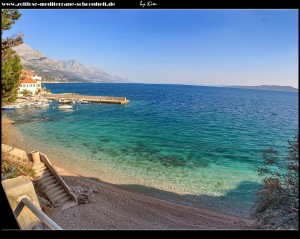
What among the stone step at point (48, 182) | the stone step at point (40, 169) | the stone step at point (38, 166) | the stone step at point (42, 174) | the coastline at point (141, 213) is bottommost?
the coastline at point (141, 213)

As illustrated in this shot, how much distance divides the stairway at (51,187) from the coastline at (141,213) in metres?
0.79

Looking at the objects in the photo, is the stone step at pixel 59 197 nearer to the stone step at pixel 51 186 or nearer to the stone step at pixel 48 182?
the stone step at pixel 51 186

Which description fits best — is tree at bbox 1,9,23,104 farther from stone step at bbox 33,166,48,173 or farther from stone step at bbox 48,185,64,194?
stone step at bbox 48,185,64,194

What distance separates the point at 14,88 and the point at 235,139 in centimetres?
2898

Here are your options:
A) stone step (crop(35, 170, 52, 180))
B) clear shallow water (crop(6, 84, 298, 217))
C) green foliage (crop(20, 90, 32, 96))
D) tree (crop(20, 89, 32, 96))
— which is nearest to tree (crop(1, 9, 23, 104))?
stone step (crop(35, 170, 52, 180))

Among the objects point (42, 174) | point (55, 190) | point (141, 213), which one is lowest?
point (141, 213)

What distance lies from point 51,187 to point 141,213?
5.80 metres

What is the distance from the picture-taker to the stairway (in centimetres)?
1164

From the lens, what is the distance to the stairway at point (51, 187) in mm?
11641

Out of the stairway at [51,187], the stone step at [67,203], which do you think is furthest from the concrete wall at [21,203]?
the stairway at [51,187]

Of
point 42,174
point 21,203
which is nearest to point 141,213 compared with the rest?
point 42,174

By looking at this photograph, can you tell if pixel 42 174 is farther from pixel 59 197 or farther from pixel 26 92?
pixel 26 92

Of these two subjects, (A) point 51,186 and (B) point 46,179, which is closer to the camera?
(A) point 51,186

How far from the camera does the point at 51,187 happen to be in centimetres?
1232
